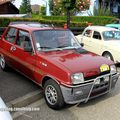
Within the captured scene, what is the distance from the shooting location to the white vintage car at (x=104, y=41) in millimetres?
9445

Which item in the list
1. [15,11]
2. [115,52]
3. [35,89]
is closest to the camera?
[35,89]

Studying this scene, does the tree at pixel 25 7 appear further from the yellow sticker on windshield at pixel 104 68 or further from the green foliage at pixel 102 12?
the yellow sticker on windshield at pixel 104 68

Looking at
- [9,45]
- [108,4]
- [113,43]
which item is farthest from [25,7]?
[9,45]

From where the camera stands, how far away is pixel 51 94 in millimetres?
5465

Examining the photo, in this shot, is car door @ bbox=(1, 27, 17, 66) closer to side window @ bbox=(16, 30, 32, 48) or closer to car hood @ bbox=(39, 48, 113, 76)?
side window @ bbox=(16, 30, 32, 48)

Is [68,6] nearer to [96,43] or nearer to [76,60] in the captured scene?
[96,43]

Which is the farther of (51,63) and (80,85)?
(51,63)

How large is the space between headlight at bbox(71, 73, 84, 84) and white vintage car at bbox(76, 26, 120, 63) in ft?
14.5

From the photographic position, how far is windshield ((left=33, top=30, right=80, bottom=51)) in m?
6.25

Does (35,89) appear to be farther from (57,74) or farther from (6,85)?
(57,74)

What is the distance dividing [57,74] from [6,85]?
197 centimetres

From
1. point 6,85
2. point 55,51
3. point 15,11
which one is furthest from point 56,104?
point 15,11

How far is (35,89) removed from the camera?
21.2ft

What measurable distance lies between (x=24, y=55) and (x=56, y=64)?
1.42m
